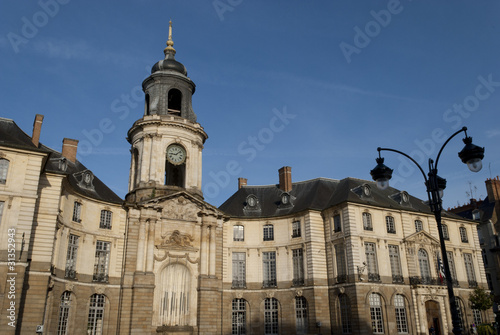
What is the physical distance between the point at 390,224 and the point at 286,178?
357 inches

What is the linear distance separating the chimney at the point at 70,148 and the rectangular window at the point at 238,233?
12526 millimetres

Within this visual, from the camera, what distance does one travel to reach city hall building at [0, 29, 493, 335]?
85.3 ft

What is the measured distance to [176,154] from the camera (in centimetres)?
3238

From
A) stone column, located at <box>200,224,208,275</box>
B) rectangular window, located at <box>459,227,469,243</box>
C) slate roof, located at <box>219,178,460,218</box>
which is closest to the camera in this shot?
stone column, located at <box>200,224,208,275</box>

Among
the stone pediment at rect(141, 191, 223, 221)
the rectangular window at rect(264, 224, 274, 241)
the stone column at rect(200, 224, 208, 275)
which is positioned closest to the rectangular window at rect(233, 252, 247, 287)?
the rectangular window at rect(264, 224, 274, 241)

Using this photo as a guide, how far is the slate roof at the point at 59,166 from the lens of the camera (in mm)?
22308

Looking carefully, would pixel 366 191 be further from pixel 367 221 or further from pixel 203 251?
pixel 203 251

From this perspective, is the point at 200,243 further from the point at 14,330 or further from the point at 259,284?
the point at 14,330

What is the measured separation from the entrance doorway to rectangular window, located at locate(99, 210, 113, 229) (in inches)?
871

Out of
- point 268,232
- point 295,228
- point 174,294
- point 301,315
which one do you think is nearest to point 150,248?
point 174,294

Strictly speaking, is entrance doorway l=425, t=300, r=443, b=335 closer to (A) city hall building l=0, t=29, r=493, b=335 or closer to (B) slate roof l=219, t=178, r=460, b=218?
(A) city hall building l=0, t=29, r=493, b=335

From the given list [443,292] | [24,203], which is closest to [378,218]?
[443,292]

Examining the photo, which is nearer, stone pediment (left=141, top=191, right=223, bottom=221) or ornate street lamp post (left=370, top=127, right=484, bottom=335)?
ornate street lamp post (left=370, top=127, right=484, bottom=335)

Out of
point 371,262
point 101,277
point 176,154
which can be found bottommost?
point 101,277
